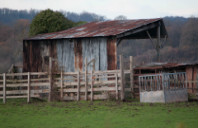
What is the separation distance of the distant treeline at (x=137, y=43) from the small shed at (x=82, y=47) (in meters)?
30.6

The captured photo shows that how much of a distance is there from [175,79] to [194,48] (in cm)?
4703

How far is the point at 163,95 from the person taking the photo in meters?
16.3

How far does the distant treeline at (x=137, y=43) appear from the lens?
6169 cm

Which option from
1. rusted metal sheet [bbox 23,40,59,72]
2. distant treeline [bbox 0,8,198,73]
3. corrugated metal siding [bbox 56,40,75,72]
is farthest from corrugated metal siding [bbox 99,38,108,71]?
distant treeline [bbox 0,8,198,73]

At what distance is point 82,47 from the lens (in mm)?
24297

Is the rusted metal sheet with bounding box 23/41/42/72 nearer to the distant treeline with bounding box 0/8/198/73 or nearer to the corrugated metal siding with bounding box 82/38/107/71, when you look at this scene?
the corrugated metal siding with bounding box 82/38/107/71

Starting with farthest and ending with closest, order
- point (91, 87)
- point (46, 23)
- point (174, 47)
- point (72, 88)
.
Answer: point (174, 47), point (46, 23), point (72, 88), point (91, 87)

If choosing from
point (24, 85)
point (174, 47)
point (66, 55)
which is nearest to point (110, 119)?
point (24, 85)

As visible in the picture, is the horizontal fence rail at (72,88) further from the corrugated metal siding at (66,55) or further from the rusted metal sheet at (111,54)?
the corrugated metal siding at (66,55)

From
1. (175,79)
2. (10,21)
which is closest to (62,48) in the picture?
(175,79)

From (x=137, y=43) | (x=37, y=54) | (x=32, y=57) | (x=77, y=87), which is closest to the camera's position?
(x=77, y=87)

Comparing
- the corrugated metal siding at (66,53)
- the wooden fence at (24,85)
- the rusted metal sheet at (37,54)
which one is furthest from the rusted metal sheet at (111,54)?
the wooden fence at (24,85)

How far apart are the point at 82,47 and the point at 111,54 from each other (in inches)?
104

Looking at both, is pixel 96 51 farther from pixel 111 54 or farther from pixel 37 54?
pixel 37 54
